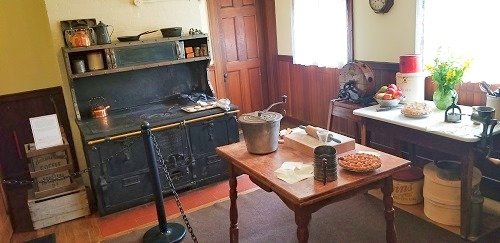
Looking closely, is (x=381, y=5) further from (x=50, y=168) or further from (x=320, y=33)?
(x=50, y=168)

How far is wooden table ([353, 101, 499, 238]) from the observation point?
2488mm

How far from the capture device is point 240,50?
5.32 meters

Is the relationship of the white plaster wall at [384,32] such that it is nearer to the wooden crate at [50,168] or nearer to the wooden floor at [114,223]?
the wooden floor at [114,223]

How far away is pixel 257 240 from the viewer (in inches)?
111

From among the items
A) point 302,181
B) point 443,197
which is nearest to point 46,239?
point 302,181

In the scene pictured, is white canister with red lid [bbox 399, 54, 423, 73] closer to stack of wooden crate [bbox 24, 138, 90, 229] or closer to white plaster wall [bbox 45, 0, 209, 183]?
white plaster wall [bbox 45, 0, 209, 183]

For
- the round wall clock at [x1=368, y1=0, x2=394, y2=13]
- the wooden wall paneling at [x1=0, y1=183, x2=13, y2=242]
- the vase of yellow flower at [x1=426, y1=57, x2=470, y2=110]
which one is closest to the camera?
the vase of yellow flower at [x1=426, y1=57, x2=470, y2=110]

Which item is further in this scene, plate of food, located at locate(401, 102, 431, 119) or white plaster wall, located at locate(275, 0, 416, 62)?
white plaster wall, located at locate(275, 0, 416, 62)

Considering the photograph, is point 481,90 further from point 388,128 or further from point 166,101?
point 166,101

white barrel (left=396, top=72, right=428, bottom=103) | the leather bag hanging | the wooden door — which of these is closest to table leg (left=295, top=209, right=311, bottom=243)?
white barrel (left=396, top=72, right=428, bottom=103)

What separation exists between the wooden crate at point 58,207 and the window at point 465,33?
3251 mm

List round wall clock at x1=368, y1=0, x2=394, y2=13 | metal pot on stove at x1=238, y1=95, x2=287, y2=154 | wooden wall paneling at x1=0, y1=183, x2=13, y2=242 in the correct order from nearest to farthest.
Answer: metal pot on stove at x1=238, y1=95, x2=287, y2=154 < wooden wall paneling at x1=0, y1=183, x2=13, y2=242 < round wall clock at x1=368, y1=0, x2=394, y2=13

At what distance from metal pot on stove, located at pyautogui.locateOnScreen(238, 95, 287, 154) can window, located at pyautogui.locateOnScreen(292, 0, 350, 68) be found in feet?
7.12

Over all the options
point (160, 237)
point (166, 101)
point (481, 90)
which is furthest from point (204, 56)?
point (481, 90)
